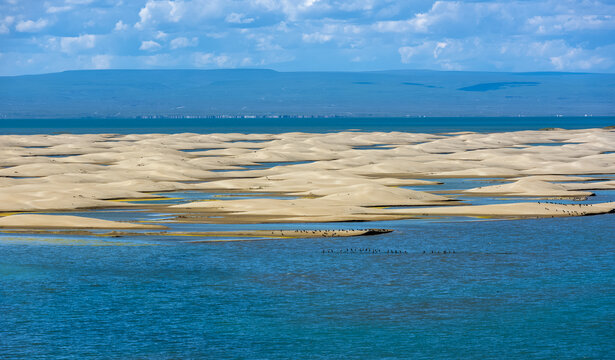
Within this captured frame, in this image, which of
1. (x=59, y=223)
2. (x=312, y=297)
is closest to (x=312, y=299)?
(x=312, y=297)

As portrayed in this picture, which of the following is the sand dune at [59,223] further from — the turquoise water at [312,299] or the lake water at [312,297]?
the turquoise water at [312,299]

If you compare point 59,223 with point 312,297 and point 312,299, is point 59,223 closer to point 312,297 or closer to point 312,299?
point 312,297

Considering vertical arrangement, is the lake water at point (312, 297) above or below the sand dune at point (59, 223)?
below

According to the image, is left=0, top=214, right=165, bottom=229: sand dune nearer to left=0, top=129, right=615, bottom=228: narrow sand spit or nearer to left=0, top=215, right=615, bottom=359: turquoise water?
left=0, top=129, right=615, bottom=228: narrow sand spit

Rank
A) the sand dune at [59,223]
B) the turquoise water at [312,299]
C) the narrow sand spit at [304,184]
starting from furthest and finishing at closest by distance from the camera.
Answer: the narrow sand spit at [304,184] → the sand dune at [59,223] → the turquoise water at [312,299]

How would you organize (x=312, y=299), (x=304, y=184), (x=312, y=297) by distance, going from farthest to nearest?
1. (x=304, y=184)
2. (x=312, y=297)
3. (x=312, y=299)

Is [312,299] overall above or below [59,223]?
below

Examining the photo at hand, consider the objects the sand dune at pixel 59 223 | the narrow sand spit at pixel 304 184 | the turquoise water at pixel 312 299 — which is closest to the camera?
the turquoise water at pixel 312 299

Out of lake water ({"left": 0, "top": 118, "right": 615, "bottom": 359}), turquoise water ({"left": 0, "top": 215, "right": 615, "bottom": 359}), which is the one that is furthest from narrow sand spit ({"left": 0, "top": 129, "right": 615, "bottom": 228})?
turquoise water ({"left": 0, "top": 215, "right": 615, "bottom": 359})

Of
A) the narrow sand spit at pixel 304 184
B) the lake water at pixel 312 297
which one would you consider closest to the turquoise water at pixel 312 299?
the lake water at pixel 312 297
